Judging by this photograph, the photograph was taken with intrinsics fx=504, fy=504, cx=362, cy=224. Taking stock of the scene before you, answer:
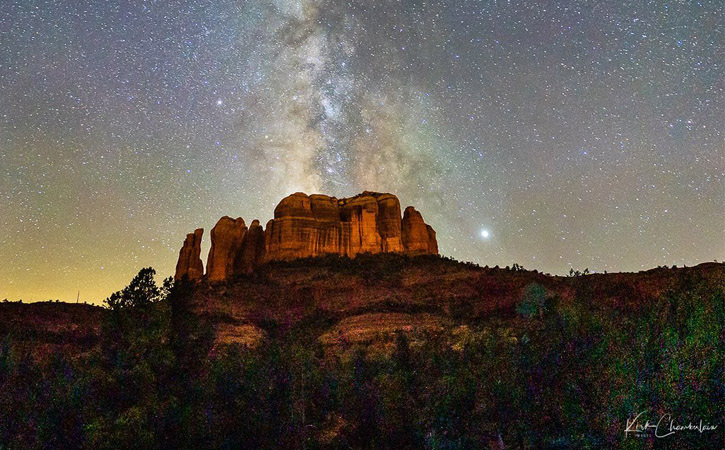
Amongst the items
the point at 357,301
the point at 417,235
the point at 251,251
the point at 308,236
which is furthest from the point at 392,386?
the point at 251,251

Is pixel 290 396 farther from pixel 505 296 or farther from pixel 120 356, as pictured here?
pixel 505 296

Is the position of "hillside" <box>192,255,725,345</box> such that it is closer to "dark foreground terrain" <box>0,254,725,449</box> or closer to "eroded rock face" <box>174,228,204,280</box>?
"dark foreground terrain" <box>0,254,725,449</box>

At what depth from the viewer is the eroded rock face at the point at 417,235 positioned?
78.5 m

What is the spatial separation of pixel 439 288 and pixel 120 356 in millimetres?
41208

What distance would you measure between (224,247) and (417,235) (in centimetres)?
3017

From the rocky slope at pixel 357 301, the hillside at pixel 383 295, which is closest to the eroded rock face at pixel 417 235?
the hillside at pixel 383 295

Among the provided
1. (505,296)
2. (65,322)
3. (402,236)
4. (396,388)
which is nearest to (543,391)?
(396,388)

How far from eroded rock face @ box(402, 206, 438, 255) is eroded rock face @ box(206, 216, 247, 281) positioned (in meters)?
26.2

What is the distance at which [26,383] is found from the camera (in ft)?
99.0
